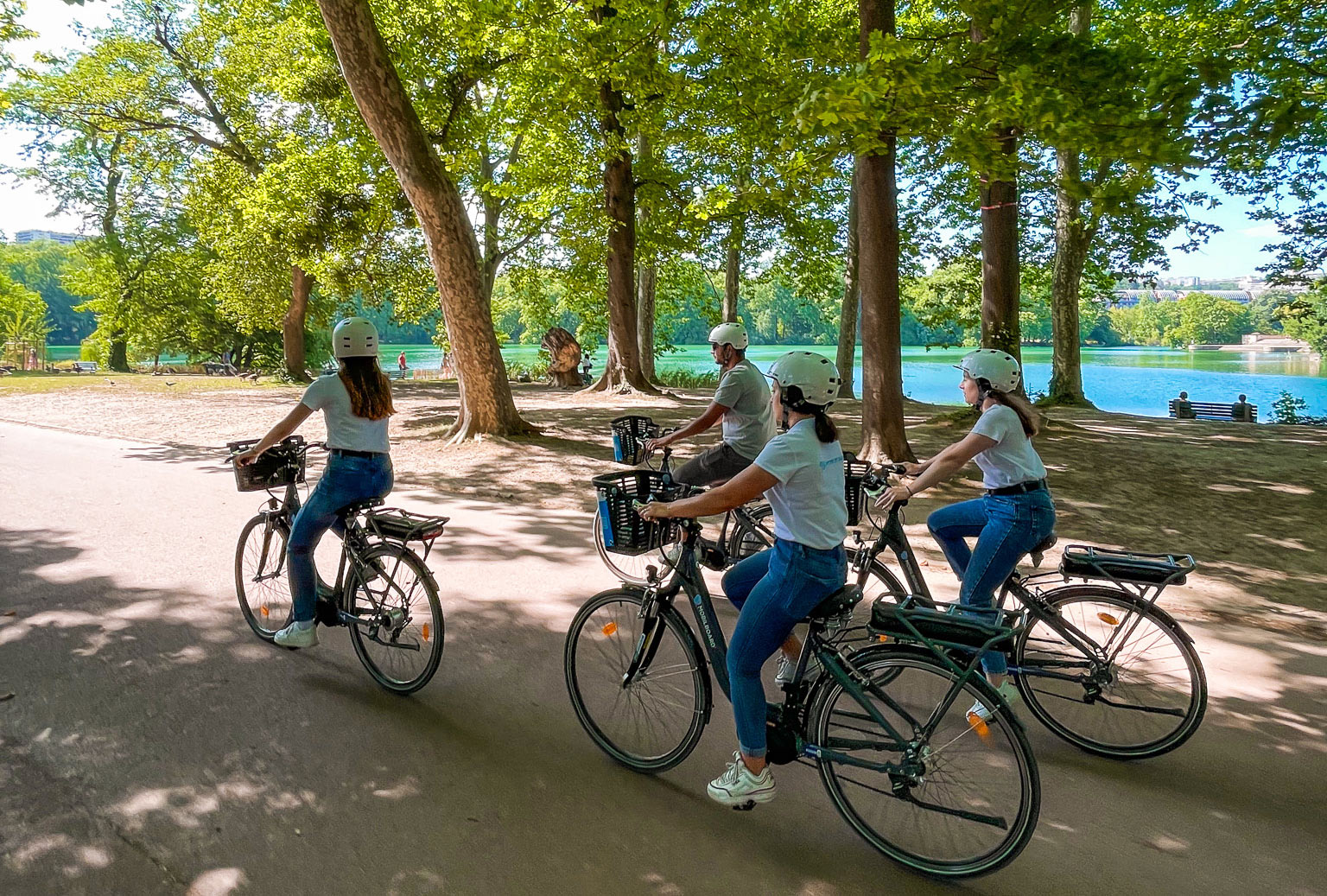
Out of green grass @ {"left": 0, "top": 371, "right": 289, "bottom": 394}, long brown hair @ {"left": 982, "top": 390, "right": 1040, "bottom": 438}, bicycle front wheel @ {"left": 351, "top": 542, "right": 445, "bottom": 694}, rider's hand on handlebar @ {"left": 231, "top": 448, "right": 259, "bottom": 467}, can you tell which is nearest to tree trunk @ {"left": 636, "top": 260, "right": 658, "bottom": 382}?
green grass @ {"left": 0, "top": 371, "right": 289, "bottom": 394}

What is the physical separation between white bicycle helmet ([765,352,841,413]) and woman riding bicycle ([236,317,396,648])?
8.20 feet

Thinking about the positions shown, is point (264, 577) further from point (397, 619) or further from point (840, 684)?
point (840, 684)

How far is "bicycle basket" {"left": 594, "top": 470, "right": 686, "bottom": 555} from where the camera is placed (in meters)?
3.56

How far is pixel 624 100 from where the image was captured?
19797 millimetres

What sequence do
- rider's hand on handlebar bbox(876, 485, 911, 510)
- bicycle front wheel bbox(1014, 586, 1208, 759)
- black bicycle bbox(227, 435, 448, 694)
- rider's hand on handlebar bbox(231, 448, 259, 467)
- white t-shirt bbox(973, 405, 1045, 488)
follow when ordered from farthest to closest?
rider's hand on handlebar bbox(231, 448, 259, 467)
black bicycle bbox(227, 435, 448, 694)
rider's hand on handlebar bbox(876, 485, 911, 510)
white t-shirt bbox(973, 405, 1045, 488)
bicycle front wheel bbox(1014, 586, 1208, 759)

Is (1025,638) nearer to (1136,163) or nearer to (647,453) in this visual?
(647,453)

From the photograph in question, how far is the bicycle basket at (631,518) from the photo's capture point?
140 inches

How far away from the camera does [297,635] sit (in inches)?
190

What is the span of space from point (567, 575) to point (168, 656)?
2.82 m

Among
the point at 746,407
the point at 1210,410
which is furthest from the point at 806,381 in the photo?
the point at 1210,410

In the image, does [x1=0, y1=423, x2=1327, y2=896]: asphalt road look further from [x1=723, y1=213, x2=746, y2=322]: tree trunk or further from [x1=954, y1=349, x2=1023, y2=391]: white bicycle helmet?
[x1=723, y1=213, x2=746, y2=322]: tree trunk

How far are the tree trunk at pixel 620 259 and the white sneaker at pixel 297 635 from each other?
16.5m

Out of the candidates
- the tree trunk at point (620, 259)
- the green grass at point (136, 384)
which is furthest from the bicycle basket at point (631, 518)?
the green grass at point (136, 384)

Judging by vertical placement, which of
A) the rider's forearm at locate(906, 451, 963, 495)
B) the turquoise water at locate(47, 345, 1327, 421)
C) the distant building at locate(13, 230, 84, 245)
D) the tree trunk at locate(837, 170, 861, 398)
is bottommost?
the turquoise water at locate(47, 345, 1327, 421)
